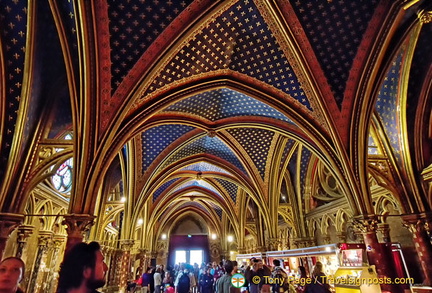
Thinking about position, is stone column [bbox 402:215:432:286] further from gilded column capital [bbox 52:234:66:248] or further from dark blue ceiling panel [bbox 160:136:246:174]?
gilded column capital [bbox 52:234:66:248]

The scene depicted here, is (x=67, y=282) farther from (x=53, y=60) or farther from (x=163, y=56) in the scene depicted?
(x=53, y=60)

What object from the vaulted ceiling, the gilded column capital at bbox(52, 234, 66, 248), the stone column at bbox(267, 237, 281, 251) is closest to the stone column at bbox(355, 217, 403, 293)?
the vaulted ceiling

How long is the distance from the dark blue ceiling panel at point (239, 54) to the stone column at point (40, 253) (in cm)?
559

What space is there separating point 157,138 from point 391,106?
843 cm

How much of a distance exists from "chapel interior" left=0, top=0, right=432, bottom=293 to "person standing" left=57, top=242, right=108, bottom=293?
15.8ft

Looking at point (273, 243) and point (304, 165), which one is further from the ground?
point (304, 165)

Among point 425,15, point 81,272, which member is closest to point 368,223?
point 425,15

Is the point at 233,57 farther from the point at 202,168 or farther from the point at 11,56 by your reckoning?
the point at 202,168

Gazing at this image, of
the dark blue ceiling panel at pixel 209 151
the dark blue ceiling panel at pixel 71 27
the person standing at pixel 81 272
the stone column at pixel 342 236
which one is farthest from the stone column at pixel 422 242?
the dark blue ceiling panel at pixel 71 27

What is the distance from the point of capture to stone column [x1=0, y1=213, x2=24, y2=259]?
5.20 metres

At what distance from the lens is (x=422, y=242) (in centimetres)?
666

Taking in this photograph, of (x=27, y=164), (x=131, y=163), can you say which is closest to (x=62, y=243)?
(x=131, y=163)

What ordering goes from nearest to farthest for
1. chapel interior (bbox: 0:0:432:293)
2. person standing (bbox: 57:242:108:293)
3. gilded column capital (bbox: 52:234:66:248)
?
person standing (bbox: 57:242:108:293) < chapel interior (bbox: 0:0:432:293) < gilded column capital (bbox: 52:234:66:248)

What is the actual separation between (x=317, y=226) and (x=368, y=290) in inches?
313
